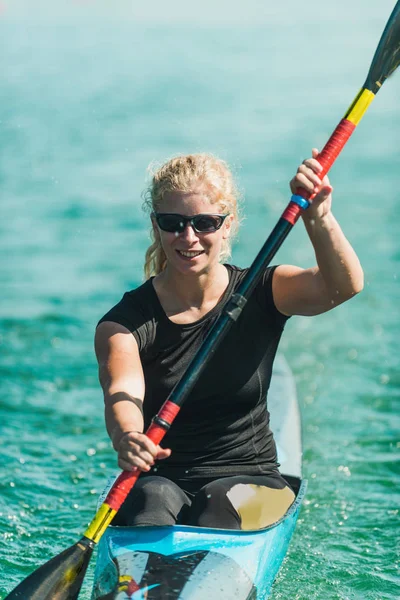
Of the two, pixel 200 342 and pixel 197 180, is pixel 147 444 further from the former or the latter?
pixel 197 180

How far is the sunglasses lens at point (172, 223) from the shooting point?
3162 millimetres

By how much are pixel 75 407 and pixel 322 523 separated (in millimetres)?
2345

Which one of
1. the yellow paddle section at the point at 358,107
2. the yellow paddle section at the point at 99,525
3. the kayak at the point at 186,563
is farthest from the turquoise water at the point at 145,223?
the yellow paddle section at the point at 358,107

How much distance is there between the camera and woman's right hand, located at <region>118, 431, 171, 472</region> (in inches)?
109

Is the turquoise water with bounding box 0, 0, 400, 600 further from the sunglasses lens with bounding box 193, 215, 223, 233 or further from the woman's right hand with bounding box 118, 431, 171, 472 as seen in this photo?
the sunglasses lens with bounding box 193, 215, 223, 233

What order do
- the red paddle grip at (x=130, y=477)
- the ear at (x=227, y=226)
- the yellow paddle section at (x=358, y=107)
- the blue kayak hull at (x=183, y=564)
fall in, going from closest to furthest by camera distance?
1. the blue kayak hull at (x=183, y=564)
2. the red paddle grip at (x=130, y=477)
3. the yellow paddle section at (x=358, y=107)
4. the ear at (x=227, y=226)

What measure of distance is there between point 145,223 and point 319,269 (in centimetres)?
766

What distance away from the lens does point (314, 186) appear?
9.62 feet

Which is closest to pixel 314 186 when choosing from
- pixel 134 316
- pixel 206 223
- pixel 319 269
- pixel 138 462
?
pixel 319 269

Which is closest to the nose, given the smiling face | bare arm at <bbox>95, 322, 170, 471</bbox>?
the smiling face

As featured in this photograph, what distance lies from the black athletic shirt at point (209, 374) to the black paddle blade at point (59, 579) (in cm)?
51

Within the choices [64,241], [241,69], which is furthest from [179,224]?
[241,69]

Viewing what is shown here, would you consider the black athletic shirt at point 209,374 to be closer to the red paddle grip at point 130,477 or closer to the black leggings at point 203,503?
the black leggings at point 203,503

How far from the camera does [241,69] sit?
1672cm
